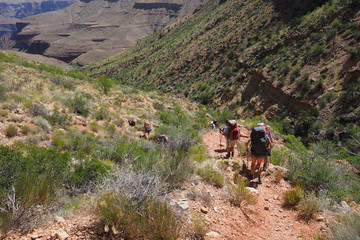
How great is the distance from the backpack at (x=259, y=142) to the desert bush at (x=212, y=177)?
4.48ft

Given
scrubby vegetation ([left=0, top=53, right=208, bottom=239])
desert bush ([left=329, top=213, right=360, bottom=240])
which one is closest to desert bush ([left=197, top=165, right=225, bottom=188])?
scrubby vegetation ([left=0, top=53, right=208, bottom=239])

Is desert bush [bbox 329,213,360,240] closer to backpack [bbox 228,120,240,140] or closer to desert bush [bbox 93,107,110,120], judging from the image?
backpack [bbox 228,120,240,140]

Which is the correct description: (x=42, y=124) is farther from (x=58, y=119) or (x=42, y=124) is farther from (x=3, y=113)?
(x=3, y=113)

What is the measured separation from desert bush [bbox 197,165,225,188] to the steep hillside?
11512 mm

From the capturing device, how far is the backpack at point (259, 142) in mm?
5223

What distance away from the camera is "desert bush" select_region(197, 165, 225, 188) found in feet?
14.5

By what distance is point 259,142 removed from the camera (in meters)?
5.28

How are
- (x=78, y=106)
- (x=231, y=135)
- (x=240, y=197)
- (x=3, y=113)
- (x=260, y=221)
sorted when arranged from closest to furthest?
(x=260, y=221) → (x=240, y=197) → (x=231, y=135) → (x=3, y=113) → (x=78, y=106)

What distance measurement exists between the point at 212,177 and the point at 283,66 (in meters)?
18.2

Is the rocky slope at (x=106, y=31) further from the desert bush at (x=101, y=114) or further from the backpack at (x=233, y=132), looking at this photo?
the backpack at (x=233, y=132)

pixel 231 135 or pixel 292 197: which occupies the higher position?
pixel 231 135

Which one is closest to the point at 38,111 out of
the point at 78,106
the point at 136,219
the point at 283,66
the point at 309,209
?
the point at 78,106

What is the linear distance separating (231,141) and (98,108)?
316 inches

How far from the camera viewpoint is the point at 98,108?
38.1 ft
